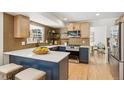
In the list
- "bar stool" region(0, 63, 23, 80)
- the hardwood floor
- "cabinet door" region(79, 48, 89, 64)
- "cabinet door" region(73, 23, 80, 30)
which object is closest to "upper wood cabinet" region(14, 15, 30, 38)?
"bar stool" region(0, 63, 23, 80)

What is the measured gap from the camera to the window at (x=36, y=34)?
11.4ft

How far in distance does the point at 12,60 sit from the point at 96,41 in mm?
5357

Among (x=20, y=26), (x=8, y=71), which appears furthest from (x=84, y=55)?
(x=8, y=71)

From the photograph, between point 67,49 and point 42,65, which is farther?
point 67,49

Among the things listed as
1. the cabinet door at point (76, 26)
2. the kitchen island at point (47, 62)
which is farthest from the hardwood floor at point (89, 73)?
the cabinet door at point (76, 26)

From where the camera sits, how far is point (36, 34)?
3.82 m

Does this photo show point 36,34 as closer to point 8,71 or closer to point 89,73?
point 89,73

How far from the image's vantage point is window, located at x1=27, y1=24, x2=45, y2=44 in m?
3.48

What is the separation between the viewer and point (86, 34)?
13.8ft

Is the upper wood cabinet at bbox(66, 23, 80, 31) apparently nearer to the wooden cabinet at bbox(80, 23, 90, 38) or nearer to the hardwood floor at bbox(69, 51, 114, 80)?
the wooden cabinet at bbox(80, 23, 90, 38)

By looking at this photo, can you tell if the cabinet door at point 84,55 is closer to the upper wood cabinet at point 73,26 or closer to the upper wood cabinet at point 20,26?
the upper wood cabinet at point 73,26

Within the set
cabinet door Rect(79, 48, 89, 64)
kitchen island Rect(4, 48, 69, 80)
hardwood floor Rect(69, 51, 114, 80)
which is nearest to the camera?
kitchen island Rect(4, 48, 69, 80)
